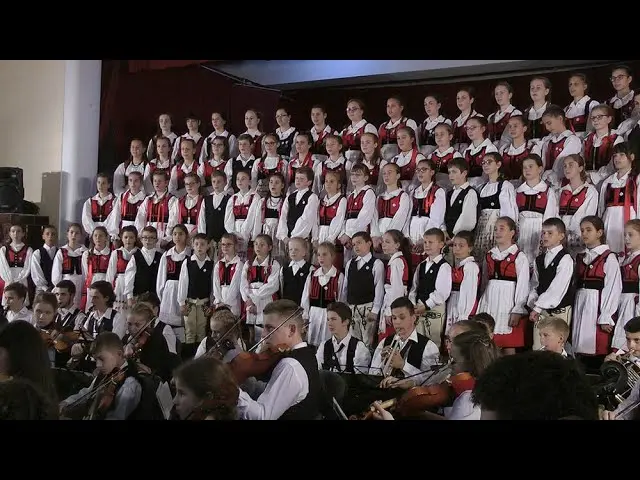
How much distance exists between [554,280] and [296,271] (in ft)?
6.17

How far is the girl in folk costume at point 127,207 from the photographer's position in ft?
23.6

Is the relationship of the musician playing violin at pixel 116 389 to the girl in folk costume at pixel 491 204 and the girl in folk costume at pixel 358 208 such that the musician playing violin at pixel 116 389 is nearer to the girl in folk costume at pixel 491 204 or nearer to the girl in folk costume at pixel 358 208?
the girl in folk costume at pixel 358 208

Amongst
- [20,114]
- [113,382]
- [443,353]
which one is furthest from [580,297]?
[20,114]

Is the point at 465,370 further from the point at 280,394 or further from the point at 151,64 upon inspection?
the point at 151,64

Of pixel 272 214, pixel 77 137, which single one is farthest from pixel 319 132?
pixel 77 137

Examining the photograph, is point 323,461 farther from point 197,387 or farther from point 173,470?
point 197,387

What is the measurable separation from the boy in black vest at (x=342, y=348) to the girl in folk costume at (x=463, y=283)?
662mm

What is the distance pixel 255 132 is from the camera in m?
7.24

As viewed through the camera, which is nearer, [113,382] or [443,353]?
[113,382]

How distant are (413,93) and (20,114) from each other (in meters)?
3.65

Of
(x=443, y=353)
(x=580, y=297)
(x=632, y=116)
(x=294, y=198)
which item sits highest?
(x=632, y=116)

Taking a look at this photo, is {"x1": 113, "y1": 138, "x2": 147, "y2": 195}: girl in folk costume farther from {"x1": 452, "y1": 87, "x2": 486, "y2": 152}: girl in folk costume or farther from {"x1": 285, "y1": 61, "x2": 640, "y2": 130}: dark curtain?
{"x1": 452, "y1": 87, "x2": 486, "y2": 152}: girl in folk costume

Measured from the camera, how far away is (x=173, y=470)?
2291mm

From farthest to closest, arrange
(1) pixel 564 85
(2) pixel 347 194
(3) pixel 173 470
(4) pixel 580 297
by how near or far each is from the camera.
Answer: (1) pixel 564 85
(2) pixel 347 194
(4) pixel 580 297
(3) pixel 173 470
